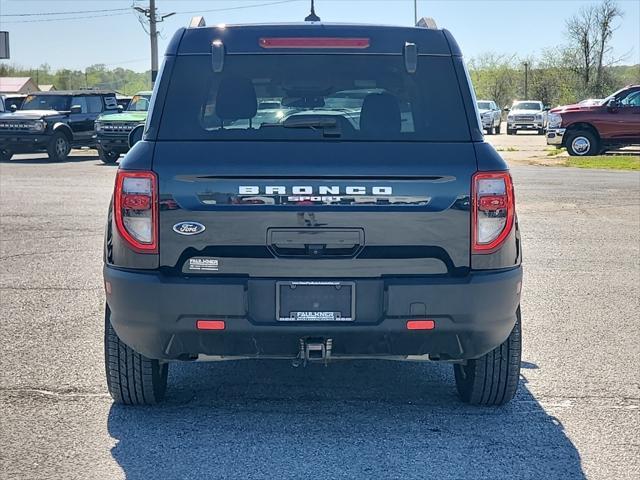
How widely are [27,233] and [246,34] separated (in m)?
7.68

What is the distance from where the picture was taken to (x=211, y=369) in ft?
18.7

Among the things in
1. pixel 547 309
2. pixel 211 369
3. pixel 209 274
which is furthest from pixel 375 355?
pixel 547 309

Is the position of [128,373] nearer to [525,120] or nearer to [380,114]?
[380,114]

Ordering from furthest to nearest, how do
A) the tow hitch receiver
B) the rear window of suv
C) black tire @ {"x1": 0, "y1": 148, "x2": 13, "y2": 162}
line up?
black tire @ {"x1": 0, "y1": 148, "x2": 13, "y2": 162}
the rear window of suv
the tow hitch receiver

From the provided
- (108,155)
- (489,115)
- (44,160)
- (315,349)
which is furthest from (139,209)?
(489,115)

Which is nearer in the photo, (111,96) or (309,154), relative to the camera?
(309,154)

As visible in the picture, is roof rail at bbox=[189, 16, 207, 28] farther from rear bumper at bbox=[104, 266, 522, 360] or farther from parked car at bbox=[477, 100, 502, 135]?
parked car at bbox=[477, 100, 502, 135]

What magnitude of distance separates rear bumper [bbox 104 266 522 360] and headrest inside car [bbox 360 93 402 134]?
0.75 metres

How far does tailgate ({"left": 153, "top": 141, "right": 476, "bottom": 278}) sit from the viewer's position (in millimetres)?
4066

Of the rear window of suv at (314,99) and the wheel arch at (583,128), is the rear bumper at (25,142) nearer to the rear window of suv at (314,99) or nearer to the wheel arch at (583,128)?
the wheel arch at (583,128)

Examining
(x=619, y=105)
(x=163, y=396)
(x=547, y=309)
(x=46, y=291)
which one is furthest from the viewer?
(x=619, y=105)

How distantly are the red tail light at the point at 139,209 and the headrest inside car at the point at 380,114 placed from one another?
102cm

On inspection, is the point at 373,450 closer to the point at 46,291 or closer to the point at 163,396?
the point at 163,396

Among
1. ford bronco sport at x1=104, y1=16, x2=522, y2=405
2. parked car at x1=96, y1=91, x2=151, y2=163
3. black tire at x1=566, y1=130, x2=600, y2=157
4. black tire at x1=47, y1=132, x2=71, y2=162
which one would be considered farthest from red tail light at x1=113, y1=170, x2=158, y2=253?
black tire at x1=566, y1=130, x2=600, y2=157
